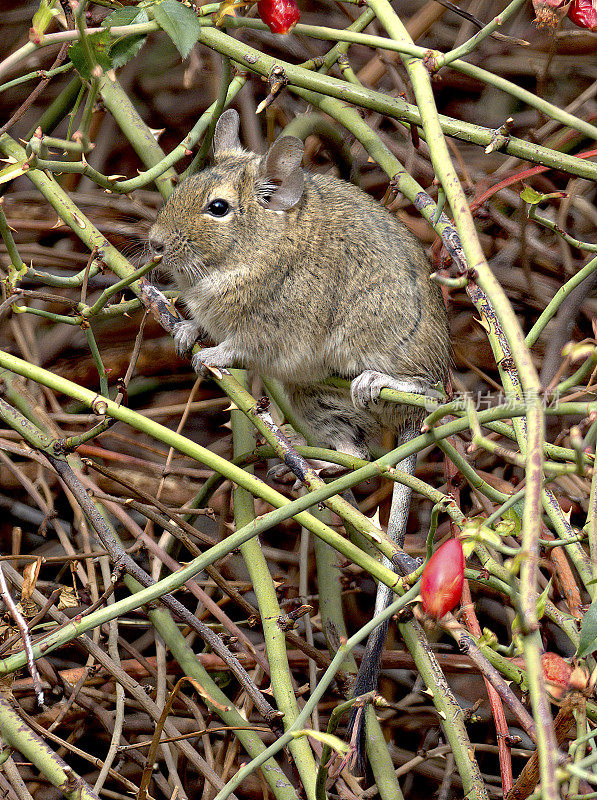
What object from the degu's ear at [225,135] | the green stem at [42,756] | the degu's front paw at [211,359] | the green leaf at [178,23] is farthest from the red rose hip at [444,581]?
the degu's ear at [225,135]

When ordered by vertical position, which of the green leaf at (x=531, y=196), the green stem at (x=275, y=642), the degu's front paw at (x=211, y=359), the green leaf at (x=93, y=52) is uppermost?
the green leaf at (x=93, y=52)

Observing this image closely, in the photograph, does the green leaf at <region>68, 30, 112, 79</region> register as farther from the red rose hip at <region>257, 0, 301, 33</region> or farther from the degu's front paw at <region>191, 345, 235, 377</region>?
the degu's front paw at <region>191, 345, 235, 377</region>

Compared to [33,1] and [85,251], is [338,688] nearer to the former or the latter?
[85,251]

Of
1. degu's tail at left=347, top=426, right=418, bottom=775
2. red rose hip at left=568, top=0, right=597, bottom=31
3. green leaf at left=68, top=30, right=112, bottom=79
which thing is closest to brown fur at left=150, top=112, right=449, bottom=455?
degu's tail at left=347, top=426, right=418, bottom=775

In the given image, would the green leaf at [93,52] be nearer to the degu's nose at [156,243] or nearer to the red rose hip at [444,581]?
the red rose hip at [444,581]

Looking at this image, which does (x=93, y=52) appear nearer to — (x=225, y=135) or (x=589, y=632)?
(x=589, y=632)

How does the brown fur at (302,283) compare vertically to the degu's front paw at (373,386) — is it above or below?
above
